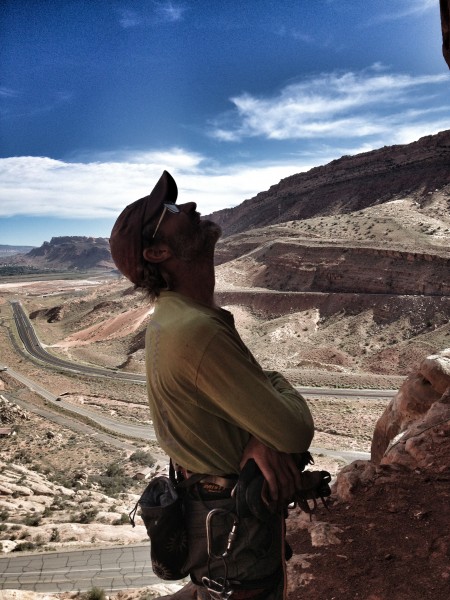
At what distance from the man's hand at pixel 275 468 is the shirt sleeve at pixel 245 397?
60mm

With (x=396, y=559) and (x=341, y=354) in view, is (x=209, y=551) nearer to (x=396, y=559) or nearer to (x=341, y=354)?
(x=396, y=559)

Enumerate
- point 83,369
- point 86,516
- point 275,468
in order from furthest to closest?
point 83,369, point 86,516, point 275,468

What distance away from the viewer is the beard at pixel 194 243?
6.64ft

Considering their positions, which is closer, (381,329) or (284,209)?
(381,329)

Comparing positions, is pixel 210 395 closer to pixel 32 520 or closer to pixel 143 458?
pixel 32 520

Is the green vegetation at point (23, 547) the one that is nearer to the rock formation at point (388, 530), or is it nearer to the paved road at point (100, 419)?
the rock formation at point (388, 530)

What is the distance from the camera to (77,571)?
10.4m

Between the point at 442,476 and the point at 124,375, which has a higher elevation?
the point at 442,476

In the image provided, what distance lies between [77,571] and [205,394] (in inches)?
431

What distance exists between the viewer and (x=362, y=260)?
45969 mm

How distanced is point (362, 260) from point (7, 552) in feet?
135

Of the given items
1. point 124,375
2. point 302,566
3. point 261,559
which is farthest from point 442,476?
point 124,375

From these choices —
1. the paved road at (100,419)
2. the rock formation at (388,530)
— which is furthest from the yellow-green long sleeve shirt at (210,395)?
the paved road at (100,419)

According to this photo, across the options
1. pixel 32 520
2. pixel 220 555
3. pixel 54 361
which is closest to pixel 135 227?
pixel 220 555
